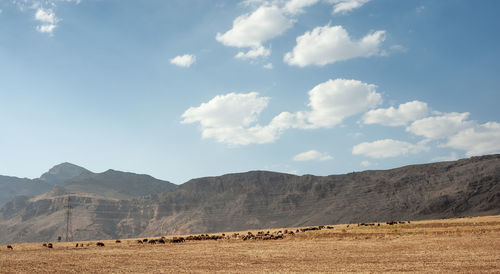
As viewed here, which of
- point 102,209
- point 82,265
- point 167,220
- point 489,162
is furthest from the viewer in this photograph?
point 102,209

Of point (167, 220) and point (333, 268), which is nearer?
point (333, 268)

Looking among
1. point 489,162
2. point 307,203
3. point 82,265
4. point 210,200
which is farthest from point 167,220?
point 82,265

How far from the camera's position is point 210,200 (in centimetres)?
15325

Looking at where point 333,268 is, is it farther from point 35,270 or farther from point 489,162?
point 489,162

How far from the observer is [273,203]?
140m

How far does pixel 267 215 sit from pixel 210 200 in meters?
28.7

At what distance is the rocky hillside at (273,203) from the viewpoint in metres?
103

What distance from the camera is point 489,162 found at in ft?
362

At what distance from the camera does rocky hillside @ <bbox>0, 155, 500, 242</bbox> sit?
102812 mm

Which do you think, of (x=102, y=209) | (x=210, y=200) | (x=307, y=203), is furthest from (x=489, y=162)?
(x=102, y=209)

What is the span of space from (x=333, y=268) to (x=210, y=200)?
137105mm

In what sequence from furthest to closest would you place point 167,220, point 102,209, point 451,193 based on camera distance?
1. point 102,209
2. point 167,220
3. point 451,193

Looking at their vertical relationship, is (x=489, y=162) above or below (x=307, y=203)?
above

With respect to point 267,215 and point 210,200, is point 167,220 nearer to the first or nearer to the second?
point 210,200
